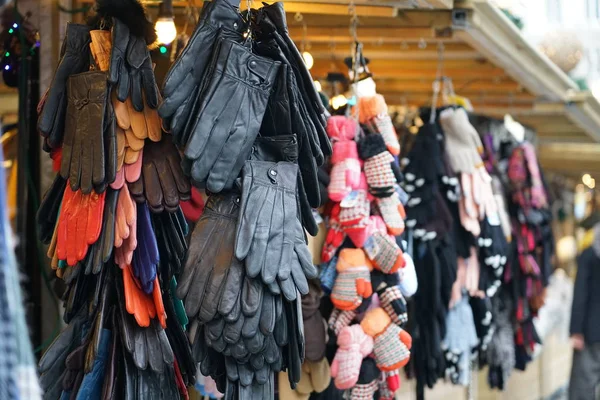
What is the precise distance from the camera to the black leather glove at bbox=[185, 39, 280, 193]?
2869 mm

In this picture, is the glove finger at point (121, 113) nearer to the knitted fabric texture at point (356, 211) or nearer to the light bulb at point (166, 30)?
the light bulb at point (166, 30)

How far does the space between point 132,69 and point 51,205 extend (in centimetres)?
53

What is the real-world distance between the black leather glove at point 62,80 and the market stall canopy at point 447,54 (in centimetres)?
112

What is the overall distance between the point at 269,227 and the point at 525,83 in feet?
14.8

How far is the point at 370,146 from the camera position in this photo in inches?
174

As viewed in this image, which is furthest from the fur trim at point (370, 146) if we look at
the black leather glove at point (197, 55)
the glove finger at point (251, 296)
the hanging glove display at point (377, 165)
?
the glove finger at point (251, 296)

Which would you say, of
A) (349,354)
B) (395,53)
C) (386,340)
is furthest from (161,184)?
(395,53)

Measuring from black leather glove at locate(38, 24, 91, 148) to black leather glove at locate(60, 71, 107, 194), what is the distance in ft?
0.12

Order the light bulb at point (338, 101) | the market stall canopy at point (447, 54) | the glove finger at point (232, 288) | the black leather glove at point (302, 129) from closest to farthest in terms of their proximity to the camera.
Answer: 1. the glove finger at point (232, 288)
2. the black leather glove at point (302, 129)
3. the light bulb at point (338, 101)
4. the market stall canopy at point (447, 54)

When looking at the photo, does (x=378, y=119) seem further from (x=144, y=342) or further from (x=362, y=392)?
(x=144, y=342)

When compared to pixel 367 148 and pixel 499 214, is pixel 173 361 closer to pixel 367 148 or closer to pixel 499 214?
pixel 367 148

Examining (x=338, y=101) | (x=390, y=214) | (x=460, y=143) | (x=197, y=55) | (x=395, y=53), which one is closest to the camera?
(x=197, y=55)

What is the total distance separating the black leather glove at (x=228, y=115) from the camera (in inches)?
113

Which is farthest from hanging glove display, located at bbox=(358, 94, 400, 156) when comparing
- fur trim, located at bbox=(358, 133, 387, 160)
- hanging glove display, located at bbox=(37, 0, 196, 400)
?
hanging glove display, located at bbox=(37, 0, 196, 400)
